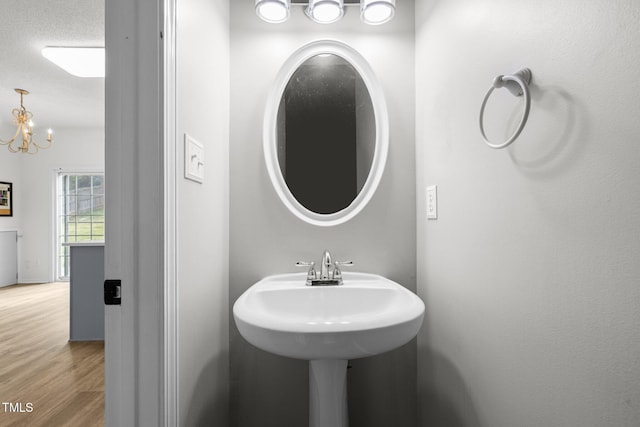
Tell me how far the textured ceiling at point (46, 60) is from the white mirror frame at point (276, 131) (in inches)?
69.2

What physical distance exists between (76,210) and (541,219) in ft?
20.6

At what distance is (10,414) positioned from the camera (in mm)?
1711

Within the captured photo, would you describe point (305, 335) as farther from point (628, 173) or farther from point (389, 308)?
point (628, 173)

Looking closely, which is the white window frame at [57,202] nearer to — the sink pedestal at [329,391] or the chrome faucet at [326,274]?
the chrome faucet at [326,274]

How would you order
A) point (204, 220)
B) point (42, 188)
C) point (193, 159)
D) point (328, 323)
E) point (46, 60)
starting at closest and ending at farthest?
point (328, 323) < point (193, 159) < point (204, 220) < point (46, 60) < point (42, 188)

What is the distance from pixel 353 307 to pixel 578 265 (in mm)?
727

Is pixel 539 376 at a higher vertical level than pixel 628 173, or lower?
lower

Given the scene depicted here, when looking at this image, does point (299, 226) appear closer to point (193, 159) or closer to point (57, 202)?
point (193, 159)

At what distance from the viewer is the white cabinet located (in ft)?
16.0

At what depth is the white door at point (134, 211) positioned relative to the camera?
767 millimetres

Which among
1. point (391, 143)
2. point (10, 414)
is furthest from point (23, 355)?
point (391, 143)

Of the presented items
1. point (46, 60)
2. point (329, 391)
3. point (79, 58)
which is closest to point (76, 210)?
point (46, 60)

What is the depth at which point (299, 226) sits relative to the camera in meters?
1.36

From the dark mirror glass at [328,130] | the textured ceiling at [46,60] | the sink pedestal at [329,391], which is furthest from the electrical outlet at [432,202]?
the textured ceiling at [46,60]
